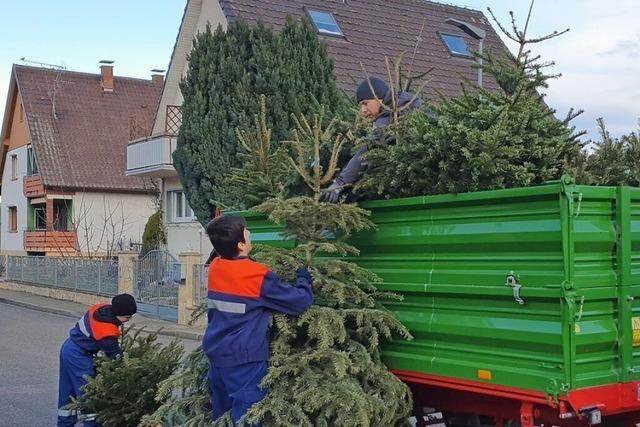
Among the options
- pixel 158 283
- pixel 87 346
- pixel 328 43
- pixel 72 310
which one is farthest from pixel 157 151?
pixel 87 346

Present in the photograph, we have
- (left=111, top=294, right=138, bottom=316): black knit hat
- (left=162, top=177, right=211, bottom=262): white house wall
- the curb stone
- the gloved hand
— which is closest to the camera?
the gloved hand

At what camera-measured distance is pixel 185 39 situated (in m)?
24.2

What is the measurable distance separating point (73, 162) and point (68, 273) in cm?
1294

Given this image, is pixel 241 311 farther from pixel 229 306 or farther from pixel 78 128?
pixel 78 128

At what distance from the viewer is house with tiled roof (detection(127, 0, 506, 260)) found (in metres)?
22.2

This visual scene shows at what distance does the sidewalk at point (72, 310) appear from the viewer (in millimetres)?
15932

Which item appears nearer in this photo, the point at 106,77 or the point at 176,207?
the point at 176,207

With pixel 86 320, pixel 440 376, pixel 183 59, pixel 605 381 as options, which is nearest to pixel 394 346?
pixel 440 376

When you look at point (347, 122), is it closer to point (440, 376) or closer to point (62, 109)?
point (440, 376)

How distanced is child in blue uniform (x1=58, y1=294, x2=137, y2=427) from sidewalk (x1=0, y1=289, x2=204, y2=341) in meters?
6.97

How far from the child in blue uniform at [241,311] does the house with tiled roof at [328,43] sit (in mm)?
16869

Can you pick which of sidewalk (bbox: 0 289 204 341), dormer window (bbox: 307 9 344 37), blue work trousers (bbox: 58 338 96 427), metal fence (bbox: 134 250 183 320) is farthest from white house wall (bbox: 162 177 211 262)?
blue work trousers (bbox: 58 338 96 427)

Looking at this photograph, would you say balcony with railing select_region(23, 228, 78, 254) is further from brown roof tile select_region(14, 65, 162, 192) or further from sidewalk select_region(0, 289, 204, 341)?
sidewalk select_region(0, 289, 204, 341)

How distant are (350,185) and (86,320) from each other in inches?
101
